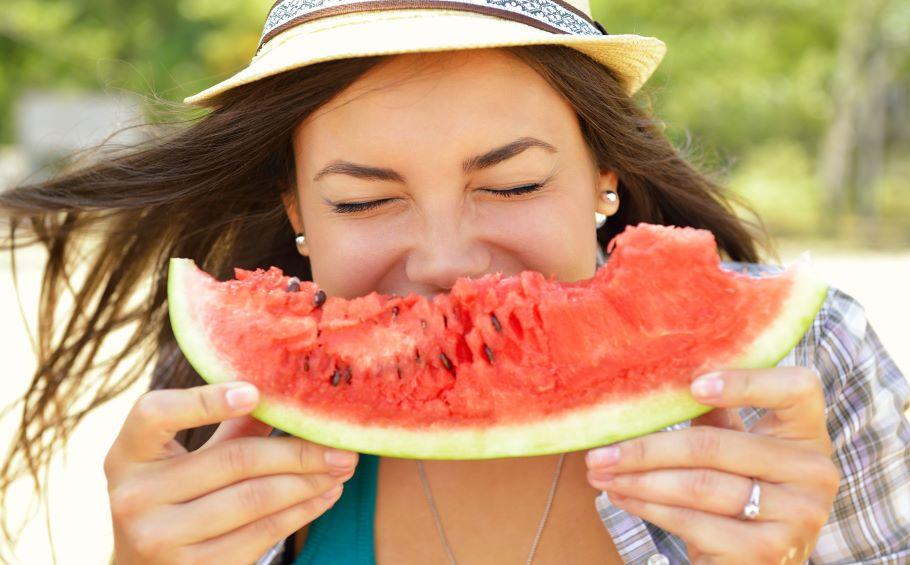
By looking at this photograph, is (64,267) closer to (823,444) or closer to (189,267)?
(189,267)

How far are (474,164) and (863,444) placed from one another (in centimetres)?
144

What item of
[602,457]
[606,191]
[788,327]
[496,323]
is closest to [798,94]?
[606,191]

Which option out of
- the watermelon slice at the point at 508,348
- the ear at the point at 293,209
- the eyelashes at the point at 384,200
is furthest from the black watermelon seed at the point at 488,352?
the ear at the point at 293,209

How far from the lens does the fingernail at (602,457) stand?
1.72m

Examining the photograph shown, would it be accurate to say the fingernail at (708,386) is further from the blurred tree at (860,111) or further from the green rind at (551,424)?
the blurred tree at (860,111)

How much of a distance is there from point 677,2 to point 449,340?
2096 cm

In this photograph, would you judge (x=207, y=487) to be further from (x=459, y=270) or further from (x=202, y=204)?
(x=202, y=204)

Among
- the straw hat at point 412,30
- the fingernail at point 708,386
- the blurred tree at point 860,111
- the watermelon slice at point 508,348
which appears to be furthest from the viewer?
the blurred tree at point 860,111

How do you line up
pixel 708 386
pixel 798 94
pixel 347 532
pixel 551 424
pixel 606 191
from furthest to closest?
1. pixel 798 94
2. pixel 606 191
3. pixel 347 532
4. pixel 551 424
5. pixel 708 386

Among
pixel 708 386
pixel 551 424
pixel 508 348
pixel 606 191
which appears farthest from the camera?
pixel 606 191

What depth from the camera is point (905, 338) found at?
866cm

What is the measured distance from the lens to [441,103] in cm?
208

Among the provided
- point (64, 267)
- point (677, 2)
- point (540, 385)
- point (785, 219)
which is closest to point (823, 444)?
point (540, 385)

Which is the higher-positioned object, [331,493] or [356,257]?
[356,257]
